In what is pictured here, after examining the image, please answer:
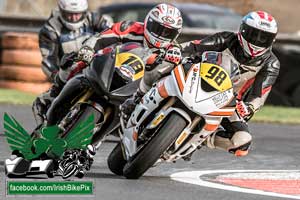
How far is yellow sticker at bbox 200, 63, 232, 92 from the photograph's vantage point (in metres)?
8.59

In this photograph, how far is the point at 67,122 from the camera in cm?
979

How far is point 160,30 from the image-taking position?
32.6 ft

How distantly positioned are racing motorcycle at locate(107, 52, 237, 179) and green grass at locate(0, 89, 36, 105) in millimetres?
8871

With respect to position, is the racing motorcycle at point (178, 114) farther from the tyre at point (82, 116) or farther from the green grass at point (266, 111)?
the green grass at point (266, 111)

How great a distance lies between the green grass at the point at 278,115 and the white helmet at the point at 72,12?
3.73 meters

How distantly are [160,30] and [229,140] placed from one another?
1317 mm

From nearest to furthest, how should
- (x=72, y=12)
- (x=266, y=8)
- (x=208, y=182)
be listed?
(x=208, y=182)
(x=72, y=12)
(x=266, y=8)

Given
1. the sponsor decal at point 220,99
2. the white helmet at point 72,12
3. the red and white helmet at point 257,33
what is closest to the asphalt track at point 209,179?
the sponsor decal at point 220,99

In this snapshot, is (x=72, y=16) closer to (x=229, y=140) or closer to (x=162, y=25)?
(x=162, y=25)

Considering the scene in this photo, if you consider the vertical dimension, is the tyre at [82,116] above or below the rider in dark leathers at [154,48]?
below

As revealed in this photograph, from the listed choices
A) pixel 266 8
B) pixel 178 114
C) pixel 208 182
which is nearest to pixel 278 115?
pixel 208 182

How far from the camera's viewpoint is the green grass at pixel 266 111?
16578 mm

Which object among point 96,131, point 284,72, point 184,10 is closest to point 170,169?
point 96,131

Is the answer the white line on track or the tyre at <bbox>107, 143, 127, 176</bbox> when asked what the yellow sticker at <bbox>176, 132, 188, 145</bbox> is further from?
the tyre at <bbox>107, 143, 127, 176</bbox>
